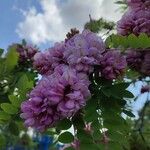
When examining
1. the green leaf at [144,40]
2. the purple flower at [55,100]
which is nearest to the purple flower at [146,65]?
the green leaf at [144,40]

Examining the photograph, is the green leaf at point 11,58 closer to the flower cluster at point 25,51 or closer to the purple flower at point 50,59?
the purple flower at point 50,59

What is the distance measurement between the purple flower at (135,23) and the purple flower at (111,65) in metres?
0.27

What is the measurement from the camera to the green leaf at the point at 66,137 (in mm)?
1827

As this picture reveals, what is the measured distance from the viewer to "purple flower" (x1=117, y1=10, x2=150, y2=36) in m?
2.12

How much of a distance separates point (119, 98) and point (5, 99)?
74 cm

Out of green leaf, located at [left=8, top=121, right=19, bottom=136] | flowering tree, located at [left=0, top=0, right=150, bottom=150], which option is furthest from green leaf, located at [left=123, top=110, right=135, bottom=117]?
green leaf, located at [left=8, top=121, right=19, bottom=136]

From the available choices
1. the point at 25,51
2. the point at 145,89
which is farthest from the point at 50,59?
the point at 145,89

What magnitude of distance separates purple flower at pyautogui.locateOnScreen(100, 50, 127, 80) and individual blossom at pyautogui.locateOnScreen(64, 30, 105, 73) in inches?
0.9

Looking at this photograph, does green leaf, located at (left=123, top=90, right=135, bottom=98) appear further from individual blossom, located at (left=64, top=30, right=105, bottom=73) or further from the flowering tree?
individual blossom, located at (left=64, top=30, right=105, bottom=73)

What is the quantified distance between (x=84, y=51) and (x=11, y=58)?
53cm

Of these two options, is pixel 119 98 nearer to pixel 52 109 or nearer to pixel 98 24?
pixel 52 109

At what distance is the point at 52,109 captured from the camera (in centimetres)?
169

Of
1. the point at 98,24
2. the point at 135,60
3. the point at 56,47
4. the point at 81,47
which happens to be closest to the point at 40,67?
the point at 56,47

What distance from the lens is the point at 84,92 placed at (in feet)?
5.65
